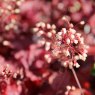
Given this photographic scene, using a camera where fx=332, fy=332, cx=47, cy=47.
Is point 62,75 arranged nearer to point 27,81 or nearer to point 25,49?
point 27,81

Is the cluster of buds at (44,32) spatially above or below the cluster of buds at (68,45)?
above

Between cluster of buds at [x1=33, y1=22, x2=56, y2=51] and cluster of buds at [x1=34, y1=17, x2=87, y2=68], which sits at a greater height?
cluster of buds at [x1=33, y1=22, x2=56, y2=51]

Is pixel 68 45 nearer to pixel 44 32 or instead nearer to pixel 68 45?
pixel 68 45

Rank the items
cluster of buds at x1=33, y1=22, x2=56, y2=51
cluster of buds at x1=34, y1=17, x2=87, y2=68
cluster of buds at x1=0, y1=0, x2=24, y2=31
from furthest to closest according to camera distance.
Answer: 1. cluster of buds at x1=0, y1=0, x2=24, y2=31
2. cluster of buds at x1=33, y1=22, x2=56, y2=51
3. cluster of buds at x1=34, y1=17, x2=87, y2=68

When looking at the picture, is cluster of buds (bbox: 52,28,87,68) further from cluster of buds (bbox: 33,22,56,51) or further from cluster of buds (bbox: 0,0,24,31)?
cluster of buds (bbox: 0,0,24,31)

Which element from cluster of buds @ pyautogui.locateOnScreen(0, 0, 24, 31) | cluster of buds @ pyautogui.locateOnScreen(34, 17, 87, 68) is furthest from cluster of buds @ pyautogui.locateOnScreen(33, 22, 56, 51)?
cluster of buds @ pyautogui.locateOnScreen(0, 0, 24, 31)

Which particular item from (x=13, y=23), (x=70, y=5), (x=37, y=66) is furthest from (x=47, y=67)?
(x=70, y=5)

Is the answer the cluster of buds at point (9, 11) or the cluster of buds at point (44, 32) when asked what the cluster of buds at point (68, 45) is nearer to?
the cluster of buds at point (44, 32)

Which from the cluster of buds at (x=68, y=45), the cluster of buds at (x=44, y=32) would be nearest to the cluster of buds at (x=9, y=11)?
the cluster of buds at (x=44, y=32)
